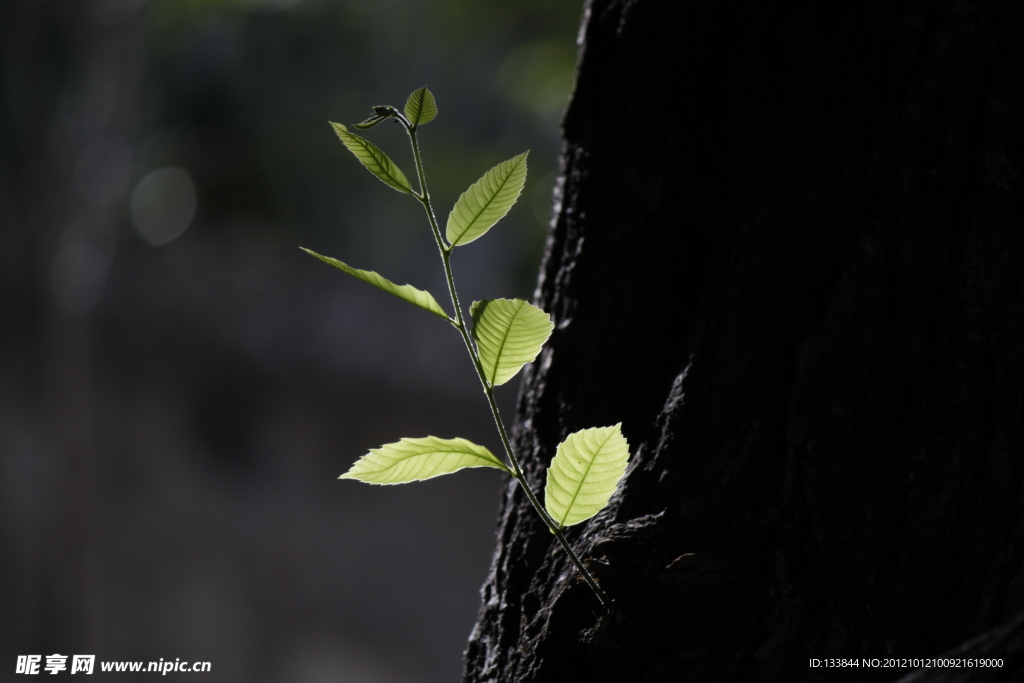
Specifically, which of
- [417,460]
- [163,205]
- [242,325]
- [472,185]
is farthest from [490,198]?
[163,205]

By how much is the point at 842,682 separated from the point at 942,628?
6 cm

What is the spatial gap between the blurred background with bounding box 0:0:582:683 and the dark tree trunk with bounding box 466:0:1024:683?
293 cm

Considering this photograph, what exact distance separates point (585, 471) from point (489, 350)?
70 mm

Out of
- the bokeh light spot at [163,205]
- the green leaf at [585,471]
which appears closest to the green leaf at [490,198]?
the green leaf at [585,471]

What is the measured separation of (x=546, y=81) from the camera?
12.3 feet

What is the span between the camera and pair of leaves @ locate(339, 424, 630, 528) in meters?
0.34

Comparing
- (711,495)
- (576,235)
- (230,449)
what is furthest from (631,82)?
(230,449)

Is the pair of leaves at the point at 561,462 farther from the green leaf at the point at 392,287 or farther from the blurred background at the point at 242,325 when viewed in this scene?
the blurred background at the point at 242,325

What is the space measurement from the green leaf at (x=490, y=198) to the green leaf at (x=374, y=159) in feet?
0.08

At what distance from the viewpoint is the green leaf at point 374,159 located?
0.35 meters

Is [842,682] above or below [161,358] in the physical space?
below

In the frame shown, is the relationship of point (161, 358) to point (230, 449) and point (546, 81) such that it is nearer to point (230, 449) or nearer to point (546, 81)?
point (230, 449)

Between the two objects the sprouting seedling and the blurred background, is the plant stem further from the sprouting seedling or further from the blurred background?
the blurred background

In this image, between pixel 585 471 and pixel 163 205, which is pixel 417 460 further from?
pixel 163 205
